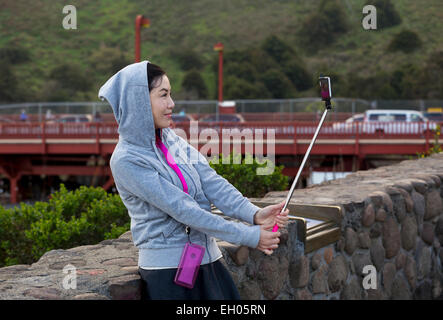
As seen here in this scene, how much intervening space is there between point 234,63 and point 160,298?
52258mm

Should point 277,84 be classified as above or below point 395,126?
above

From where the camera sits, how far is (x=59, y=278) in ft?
10.5

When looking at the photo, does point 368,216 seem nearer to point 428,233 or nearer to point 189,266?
point 428,233

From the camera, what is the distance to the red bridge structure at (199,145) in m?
21.3

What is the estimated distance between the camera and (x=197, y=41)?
68688 mm

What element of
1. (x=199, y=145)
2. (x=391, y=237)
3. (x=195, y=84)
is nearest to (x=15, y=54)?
(x=195, y=84)

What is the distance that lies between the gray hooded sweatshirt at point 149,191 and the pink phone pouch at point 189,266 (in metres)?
0.03

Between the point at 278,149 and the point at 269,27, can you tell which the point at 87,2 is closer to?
the point at 269,27

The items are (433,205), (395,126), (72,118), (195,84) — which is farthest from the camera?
(195,84)

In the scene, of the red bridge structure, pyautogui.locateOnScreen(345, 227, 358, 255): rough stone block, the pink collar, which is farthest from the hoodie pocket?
the red bridge structure

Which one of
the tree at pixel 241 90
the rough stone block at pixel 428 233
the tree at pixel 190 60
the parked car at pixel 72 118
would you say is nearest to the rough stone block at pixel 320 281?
the rough stone block at pixel 428 233

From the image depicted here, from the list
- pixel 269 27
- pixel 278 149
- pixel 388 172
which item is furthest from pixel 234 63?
pixel 388 172

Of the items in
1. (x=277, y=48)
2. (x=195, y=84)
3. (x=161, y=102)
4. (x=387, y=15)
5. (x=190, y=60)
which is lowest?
(x=161, y=102)

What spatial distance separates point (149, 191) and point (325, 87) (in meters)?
1.14
